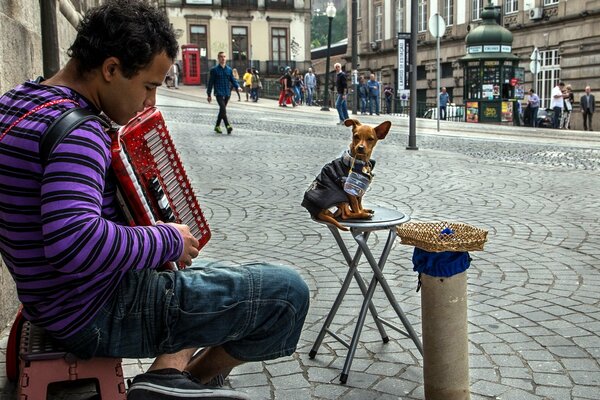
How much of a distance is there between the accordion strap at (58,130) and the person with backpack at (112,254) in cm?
2

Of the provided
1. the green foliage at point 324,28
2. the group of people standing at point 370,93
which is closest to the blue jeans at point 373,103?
the group of people standing at point 370,93

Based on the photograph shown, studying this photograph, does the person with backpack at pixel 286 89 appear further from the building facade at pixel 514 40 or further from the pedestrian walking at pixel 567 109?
the pedestrian walking at pixel 567 109

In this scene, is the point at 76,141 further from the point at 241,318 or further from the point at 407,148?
the point at 407,148

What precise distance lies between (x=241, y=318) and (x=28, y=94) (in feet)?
3.20

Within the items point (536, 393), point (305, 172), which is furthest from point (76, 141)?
point (305, 172)

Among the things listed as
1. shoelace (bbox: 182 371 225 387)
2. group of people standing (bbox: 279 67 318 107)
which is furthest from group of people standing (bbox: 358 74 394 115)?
shoelace (bbox: 182 371 225 387)

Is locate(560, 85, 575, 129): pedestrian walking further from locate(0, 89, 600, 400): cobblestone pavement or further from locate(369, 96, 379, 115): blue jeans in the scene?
locate(0, 89, 600, 400): cobblestone pavement

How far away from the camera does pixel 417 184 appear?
29.1 feet

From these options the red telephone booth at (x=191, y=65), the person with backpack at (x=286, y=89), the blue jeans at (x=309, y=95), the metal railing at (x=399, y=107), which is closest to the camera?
the metal railing at (x=399, y=107)

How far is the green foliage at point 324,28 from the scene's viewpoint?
93562mm

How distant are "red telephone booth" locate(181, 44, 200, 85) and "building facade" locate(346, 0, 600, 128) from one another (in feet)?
Result: 38.9

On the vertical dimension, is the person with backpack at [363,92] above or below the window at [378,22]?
below

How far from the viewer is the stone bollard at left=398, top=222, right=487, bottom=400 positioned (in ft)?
9.00

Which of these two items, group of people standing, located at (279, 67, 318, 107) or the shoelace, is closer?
the shoelace
